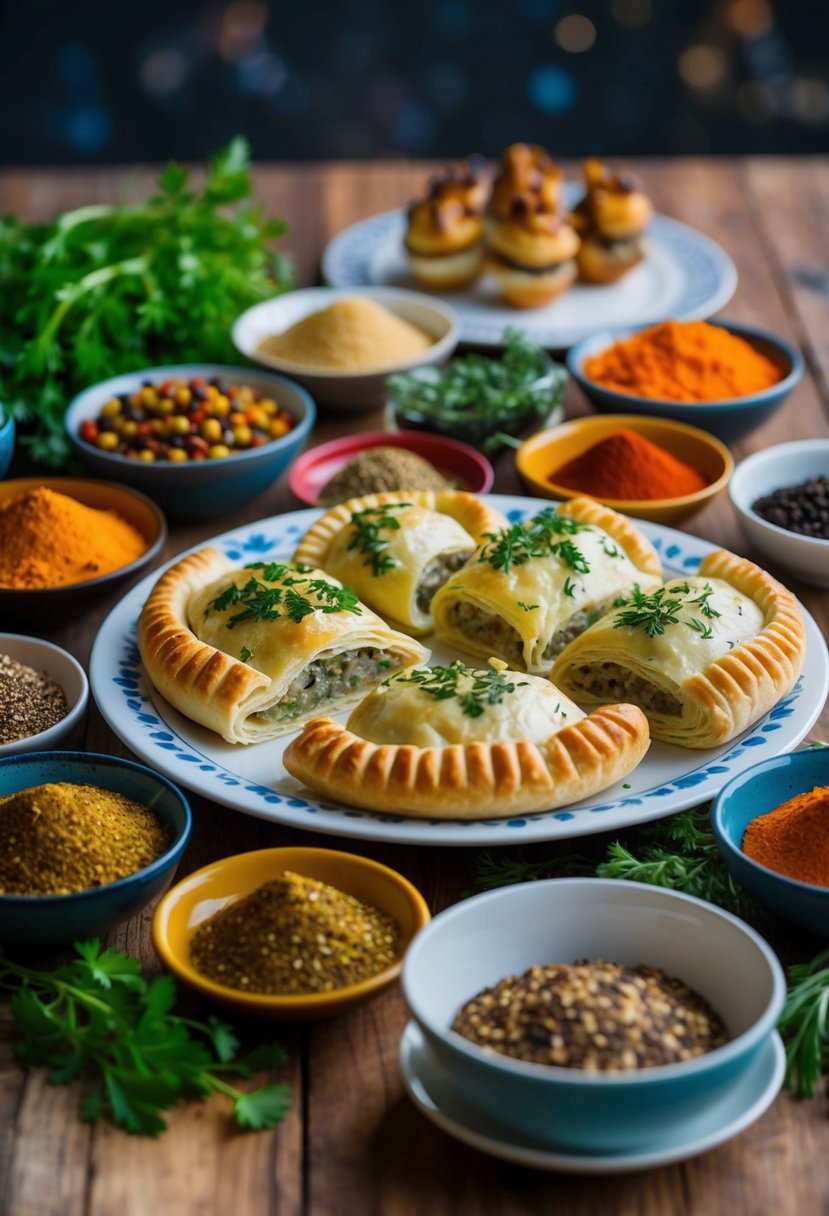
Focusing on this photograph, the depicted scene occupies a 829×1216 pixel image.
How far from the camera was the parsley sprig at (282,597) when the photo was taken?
352 cm

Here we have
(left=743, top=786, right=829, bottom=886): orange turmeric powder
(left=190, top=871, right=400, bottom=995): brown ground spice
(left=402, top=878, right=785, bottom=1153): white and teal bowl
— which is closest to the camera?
(left=402, top=878, right=785, bottom=1153): white and teal bowl

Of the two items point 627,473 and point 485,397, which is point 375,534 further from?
point 485,397

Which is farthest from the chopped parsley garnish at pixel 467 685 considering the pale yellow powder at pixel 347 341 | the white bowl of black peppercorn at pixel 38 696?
the pale yellow powder at pixel 347 341

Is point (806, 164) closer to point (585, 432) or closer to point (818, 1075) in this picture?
point (585, 432)

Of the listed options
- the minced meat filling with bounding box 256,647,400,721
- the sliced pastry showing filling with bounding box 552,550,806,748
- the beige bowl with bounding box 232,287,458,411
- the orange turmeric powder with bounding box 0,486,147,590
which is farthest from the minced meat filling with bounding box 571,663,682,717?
the beige bowl with bounding box 232,287,458,411

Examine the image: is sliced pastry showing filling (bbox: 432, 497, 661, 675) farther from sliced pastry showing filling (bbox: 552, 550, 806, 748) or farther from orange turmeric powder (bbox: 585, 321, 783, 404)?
orange turmeric powder (bbox: 585, 321, 783, 404)

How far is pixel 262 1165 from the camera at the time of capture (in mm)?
2396

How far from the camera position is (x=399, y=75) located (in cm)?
985

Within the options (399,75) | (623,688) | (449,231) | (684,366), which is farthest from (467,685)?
(399,75)

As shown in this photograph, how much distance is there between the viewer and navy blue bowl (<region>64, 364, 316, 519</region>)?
4.44 m

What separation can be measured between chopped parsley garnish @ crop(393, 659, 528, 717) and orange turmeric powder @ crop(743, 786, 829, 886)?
2.11 ft

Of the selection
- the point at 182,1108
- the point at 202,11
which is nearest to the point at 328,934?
the point at 182,1108

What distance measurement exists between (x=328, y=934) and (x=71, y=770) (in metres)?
0.79

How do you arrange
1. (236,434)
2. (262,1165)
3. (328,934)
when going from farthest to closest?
(236,434) → (328,934) → (262,1165)
